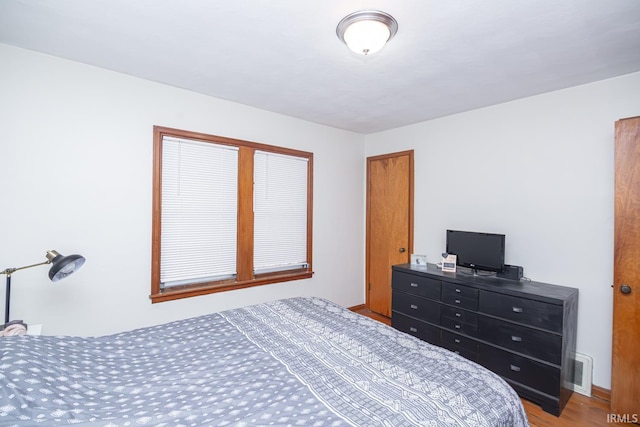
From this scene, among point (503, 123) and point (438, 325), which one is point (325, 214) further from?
point (503, 123)

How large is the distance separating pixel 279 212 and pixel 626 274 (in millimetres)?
3095

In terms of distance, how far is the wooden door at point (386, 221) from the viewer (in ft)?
12.9

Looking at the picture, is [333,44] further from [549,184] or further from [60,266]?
[549,184]

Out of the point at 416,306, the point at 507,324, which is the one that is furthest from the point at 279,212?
the point at 507,324

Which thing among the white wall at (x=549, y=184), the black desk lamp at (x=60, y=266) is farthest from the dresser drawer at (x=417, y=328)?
the black desk lamp at (x=60, y=266)

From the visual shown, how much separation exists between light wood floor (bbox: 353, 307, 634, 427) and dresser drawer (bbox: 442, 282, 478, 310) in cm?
82

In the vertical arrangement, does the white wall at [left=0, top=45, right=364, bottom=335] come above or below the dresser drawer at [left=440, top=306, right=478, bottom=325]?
above

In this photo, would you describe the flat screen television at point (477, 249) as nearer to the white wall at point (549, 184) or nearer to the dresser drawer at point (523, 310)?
the white wall at point (549, 184)

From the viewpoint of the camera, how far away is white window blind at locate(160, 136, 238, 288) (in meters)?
2.79

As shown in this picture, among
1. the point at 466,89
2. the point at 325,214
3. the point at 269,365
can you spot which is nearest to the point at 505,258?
the point at 466,89

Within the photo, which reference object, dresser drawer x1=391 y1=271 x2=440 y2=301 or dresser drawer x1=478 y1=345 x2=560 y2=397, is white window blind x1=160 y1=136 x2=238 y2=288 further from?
dresser drawer x1=478 y1=345 x2=560 y2=397

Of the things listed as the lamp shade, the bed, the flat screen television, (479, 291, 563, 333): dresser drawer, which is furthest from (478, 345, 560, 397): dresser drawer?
the lamp shade

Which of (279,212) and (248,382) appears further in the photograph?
(279,212)

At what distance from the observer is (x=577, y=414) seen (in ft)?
7.44
